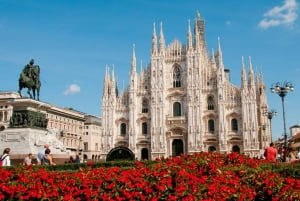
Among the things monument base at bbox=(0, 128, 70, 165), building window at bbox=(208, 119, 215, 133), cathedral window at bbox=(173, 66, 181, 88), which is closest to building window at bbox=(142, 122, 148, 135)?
cathedral window at bbox=(173, 66, 181, 88)

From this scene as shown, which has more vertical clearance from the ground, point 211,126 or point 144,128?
point 211,126

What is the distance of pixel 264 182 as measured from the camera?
6.96 m

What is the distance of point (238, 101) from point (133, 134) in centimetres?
1559

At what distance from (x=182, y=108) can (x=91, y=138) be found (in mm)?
31669

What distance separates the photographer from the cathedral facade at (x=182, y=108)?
1847 inches

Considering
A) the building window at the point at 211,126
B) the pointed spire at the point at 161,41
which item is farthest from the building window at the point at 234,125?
the pointed spire at the point at 161,41

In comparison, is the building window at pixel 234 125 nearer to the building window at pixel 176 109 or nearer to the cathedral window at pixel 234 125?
the cathedral window at pixel 234 125

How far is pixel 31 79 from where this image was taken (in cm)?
1912

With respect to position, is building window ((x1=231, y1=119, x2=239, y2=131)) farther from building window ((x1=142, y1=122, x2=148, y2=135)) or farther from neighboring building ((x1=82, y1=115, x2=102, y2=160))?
neighboring building ((x1=82, y1=115, x2=102, y2=160))

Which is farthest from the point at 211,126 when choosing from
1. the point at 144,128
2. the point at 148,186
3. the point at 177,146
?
the point at 148,186

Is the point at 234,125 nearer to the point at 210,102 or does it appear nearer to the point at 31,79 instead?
the point at 210,102

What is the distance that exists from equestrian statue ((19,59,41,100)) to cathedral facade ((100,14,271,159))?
29.9 m

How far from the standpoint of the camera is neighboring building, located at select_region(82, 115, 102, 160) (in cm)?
7250

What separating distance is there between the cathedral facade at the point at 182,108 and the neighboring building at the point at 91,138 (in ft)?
78.4
